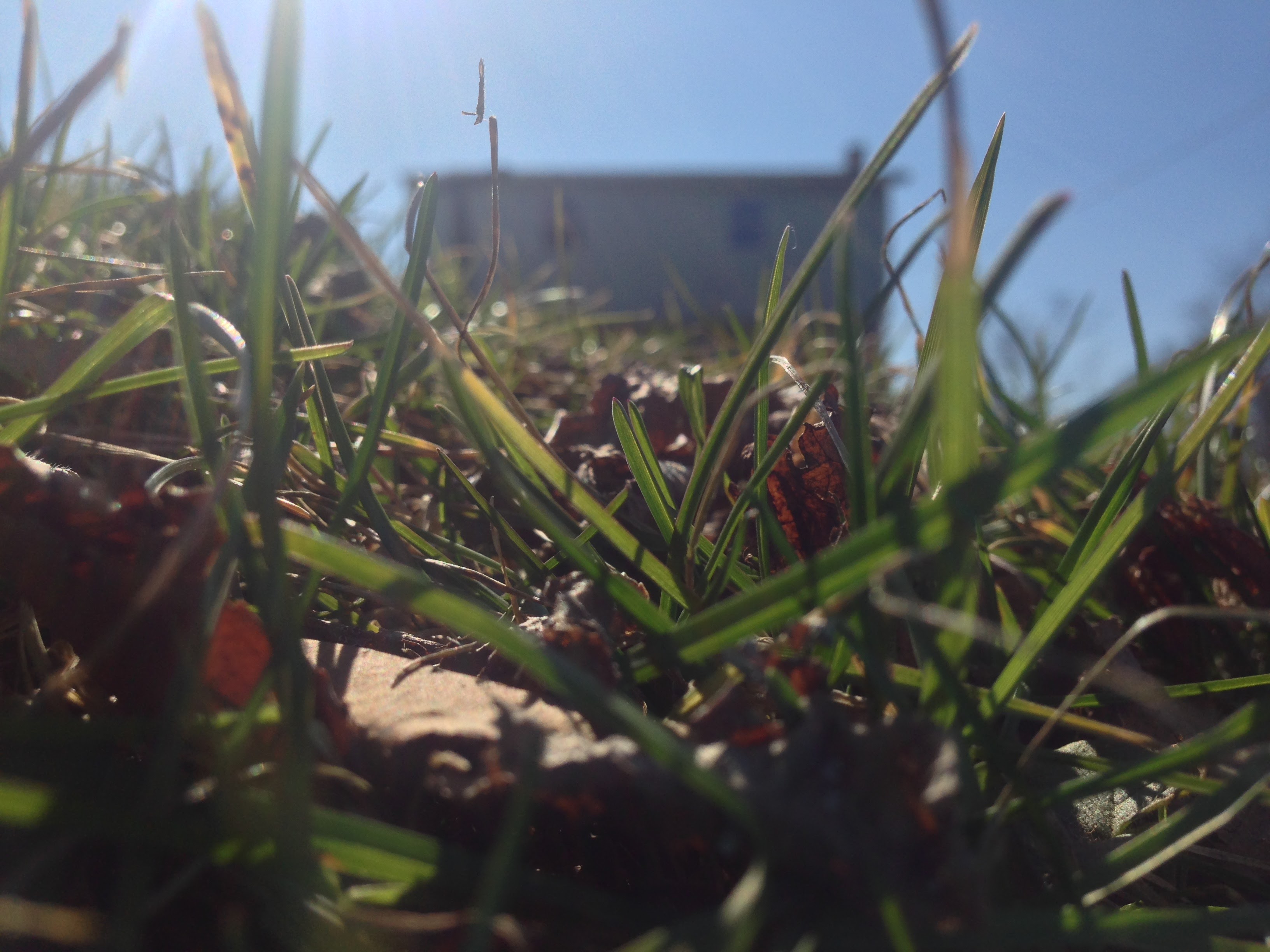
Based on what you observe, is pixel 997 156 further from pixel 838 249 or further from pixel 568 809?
pixel 568 809

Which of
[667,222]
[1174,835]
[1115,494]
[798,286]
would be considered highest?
[667,222]

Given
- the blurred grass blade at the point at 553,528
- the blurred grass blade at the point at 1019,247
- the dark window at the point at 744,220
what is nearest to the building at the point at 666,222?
the dark window at the point at 744,220

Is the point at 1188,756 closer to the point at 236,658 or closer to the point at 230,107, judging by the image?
the point at 236,658

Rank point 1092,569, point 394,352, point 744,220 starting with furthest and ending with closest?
point 744,220
point 394,352
point 1092,569

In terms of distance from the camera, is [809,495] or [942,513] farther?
[809,495]

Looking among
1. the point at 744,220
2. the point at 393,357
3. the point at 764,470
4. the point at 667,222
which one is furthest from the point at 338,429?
the point at 667,222

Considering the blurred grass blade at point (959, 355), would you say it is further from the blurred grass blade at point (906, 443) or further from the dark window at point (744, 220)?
the dark window at point (744, 220)
